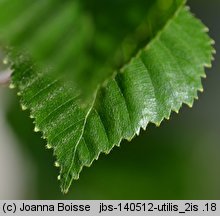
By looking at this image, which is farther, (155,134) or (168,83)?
(155,134)

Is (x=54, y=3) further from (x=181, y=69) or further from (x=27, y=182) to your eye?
(x=27, y=182)

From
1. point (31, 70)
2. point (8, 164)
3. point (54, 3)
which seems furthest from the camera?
point (8, 164)

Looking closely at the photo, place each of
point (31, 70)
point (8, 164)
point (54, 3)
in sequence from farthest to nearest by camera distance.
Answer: point (8, 164) < point (31, 70) < point (54, 3)

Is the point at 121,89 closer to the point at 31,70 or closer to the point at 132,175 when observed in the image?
the point at 31,70

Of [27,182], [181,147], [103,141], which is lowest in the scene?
[27,182]

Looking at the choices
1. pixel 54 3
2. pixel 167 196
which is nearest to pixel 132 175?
pixel 167 196

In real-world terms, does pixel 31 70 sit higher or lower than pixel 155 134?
higher

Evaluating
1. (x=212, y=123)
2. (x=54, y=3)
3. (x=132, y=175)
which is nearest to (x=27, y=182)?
(x=132, y=175)
